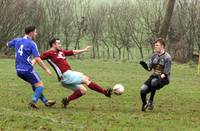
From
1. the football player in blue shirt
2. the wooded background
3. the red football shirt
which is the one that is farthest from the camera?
the wooded background

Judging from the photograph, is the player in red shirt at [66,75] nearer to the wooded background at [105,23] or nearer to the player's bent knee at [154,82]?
the player's bent knee at [154,82]

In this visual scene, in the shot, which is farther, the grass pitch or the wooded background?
the wooded background

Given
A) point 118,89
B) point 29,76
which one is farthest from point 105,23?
point 29,76

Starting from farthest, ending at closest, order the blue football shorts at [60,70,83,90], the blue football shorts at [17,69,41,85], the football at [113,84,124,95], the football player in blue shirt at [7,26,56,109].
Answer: the blue football shorts at [60,70,83,90]
the football at [113,84,124,95]
the blue football shorts at [17,69,41,85]
the football player in blue shirt at [7,26,56,109]

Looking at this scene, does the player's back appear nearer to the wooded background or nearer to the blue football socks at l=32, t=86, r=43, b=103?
the blue football socks at l=32, t=86, r=43, b=103

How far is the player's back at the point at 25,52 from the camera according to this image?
41.1 ft

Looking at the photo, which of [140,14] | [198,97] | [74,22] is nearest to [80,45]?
[74,22]

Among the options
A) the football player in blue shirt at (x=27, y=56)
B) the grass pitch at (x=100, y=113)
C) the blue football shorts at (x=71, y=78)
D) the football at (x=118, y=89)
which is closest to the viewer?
the grass pitch at (x=100, y=113)

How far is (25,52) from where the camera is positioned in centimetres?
A: 1253

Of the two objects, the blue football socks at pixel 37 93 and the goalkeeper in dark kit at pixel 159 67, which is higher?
the goalkeeper in dark kit at pixel 159 67

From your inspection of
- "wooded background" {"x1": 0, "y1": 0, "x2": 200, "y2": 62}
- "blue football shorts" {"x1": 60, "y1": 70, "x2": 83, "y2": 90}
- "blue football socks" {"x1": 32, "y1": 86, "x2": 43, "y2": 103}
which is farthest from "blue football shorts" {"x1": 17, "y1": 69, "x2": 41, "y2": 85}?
"wooded background" {"x1": 0, "y1": 0, "x2": 200, "y2": 62}

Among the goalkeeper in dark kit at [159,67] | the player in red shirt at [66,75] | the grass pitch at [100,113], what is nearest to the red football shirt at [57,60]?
the player in red shirt at [66,75]

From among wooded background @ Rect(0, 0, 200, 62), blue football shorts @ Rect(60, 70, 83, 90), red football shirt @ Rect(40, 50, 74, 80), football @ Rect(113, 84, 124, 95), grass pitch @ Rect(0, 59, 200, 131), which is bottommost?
wooded background @ Rect(0, 0, 200, 62)

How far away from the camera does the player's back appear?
1252 centimetres
